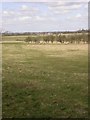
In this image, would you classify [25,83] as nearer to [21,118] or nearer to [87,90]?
[87,90]

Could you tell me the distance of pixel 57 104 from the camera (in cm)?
1374

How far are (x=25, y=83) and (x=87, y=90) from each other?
11.8 feet

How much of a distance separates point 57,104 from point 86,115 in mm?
1783

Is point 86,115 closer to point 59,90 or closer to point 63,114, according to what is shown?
point 63,114

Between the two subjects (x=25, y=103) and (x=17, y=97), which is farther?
(x=17, y=97)

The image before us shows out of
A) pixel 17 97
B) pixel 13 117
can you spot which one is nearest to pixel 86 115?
pixel 13 117

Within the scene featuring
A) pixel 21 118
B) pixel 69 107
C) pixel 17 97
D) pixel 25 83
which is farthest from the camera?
pixel 25 83

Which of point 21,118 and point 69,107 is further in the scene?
point 69,107

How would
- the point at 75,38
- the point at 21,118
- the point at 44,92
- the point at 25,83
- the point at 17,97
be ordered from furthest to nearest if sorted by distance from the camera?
the point at 75,38, the point at 25,83, the point at 44,92, the point at 17,97, the point at 21,118

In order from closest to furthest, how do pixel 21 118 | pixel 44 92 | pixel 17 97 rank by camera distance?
1. pixel 21 118
2. pixel 17 97
3. pixel 44 92

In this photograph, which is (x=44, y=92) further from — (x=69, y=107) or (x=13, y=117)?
(x=13, y=117)

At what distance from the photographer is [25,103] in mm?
13898

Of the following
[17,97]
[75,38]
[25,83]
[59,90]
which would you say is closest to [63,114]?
[17,97]

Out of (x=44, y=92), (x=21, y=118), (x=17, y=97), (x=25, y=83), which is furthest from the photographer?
(x=25, y=83)
